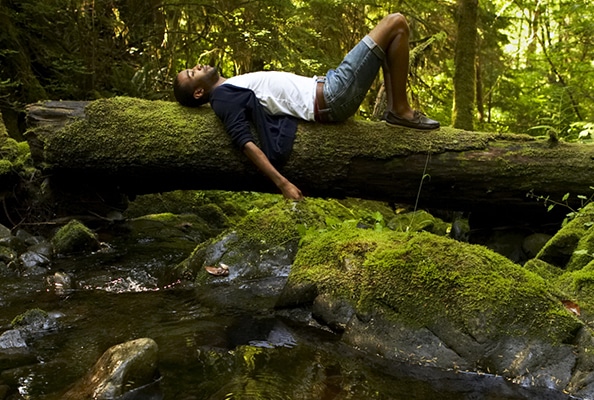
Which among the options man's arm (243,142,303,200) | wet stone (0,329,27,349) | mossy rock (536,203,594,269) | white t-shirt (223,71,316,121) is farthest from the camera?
white t-shirt (223,71,316,121)

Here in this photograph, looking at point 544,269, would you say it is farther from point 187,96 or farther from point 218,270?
point 187,96

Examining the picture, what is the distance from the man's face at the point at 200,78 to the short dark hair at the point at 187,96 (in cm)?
4

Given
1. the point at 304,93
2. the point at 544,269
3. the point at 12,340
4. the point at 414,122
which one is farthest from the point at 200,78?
the point at 544,269

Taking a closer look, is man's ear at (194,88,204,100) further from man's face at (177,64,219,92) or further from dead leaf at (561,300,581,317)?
dead leaf at (561,300,581,317)

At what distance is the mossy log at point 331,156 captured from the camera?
5027 mm

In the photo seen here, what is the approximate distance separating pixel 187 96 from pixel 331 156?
5.26 feet

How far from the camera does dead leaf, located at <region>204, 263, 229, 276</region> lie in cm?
445

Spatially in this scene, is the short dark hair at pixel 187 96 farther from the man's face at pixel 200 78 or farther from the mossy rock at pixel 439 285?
the mossy rock at pixel 439 285

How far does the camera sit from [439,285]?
118 inches

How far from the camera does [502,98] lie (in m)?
13.2

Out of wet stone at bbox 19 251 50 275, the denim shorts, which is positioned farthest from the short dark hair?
wet stone at bbox 19 251 50 275

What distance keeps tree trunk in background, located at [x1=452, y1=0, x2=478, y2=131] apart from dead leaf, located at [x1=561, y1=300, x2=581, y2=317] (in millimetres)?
6869

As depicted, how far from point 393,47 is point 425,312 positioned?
3.05 meters

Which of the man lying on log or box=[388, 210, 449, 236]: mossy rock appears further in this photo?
box=[388, 210, 449, 236]: mossy rock
